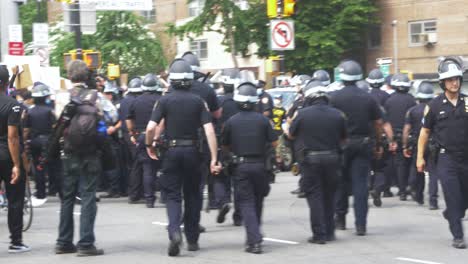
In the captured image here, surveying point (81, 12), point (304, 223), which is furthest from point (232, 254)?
point (81, 12)

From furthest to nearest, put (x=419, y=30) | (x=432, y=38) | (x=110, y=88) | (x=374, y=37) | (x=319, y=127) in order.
Result: (x=374, y=37) → (x=419, y=30) → (x=432, y=38) → (x=110, y=88) → (x=319, y=127)

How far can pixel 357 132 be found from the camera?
1196 cm

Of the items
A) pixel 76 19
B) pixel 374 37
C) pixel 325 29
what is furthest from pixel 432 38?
pixel 76 19

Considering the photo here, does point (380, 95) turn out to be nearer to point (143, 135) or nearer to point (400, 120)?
point (400, 120)

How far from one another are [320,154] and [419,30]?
38.5m

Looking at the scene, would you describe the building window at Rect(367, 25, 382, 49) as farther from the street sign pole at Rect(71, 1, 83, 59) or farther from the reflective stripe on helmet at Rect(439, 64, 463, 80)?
the reflective stripe on helmet at Rect(439, 64, 463, 80)

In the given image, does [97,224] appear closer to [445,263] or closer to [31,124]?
[31,124]

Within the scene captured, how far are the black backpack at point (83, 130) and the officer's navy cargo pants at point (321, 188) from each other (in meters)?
2.51

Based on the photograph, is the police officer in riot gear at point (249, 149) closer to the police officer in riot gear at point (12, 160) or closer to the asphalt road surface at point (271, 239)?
the asphalt road surface at point (271, 239)

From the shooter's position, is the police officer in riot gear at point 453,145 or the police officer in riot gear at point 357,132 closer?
the police officer in riot gear at point 453,145

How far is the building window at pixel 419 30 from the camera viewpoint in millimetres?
47750

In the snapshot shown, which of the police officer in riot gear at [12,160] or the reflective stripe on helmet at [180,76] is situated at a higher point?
the reflective stripe on helmet at [180,76]

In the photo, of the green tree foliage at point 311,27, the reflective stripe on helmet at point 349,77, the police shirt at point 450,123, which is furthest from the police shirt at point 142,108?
the green tree foliage at point 311,27

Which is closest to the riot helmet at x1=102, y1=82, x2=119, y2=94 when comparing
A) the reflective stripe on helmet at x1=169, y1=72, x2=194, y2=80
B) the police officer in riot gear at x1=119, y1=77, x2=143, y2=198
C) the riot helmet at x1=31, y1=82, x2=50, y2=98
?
the police officer in riot gear at x1=119, y1=77, x2=143, y2=198
